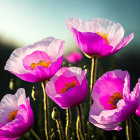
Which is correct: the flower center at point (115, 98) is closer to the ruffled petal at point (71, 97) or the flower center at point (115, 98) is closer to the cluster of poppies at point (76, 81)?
the cluster of poppies at point (76, 81)

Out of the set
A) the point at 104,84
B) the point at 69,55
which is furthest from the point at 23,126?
the point at 69,55

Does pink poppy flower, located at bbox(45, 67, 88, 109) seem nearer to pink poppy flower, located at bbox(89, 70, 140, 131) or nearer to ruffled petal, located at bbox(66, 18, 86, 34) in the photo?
pink poppy flower, located at bbox(89, 70, 140, 131)

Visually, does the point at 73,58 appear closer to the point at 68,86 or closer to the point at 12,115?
the point at 12,115

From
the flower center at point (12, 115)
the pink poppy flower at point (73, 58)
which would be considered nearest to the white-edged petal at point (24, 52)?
the flower center at point (12, 115)

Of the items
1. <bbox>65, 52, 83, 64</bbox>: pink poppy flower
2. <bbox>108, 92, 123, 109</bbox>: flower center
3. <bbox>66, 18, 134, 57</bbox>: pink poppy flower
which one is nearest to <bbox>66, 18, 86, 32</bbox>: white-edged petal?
<bbox>66, 18, 134, 57</bbox>: pink poppy flower

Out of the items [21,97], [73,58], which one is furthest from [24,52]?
[73,58]

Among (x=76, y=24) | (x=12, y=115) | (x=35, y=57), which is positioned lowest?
(x=12, y=115)
